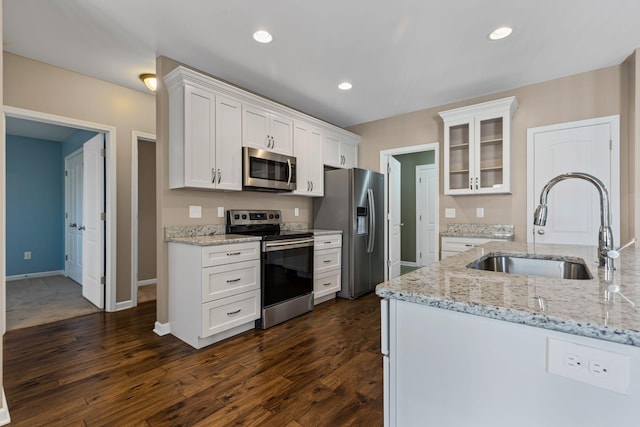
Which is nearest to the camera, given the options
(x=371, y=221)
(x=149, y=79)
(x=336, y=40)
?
(x=336, y=40)

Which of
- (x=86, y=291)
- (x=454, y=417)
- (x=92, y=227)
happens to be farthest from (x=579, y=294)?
(x=86, y=291)

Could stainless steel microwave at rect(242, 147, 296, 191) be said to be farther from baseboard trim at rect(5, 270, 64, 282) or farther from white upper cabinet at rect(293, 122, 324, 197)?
baseboard trim at rect(5, 270, 64, 282)

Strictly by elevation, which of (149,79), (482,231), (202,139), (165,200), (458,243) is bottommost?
(458,243)

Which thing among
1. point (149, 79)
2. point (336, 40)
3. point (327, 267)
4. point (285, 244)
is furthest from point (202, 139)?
point (327, 267)

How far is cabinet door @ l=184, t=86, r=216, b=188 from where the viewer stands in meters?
2.69

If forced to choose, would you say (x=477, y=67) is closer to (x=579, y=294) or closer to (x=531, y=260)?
(x=531, y=260)

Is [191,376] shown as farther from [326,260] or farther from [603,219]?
[603,219]

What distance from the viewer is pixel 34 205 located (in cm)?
521

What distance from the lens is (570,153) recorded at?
10.6 ft

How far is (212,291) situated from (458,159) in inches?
129

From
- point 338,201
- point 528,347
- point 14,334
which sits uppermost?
point 338,201

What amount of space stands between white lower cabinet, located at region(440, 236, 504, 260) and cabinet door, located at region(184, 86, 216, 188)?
2774 mm

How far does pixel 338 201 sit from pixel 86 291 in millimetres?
3380

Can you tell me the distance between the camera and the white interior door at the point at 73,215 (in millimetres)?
4584
